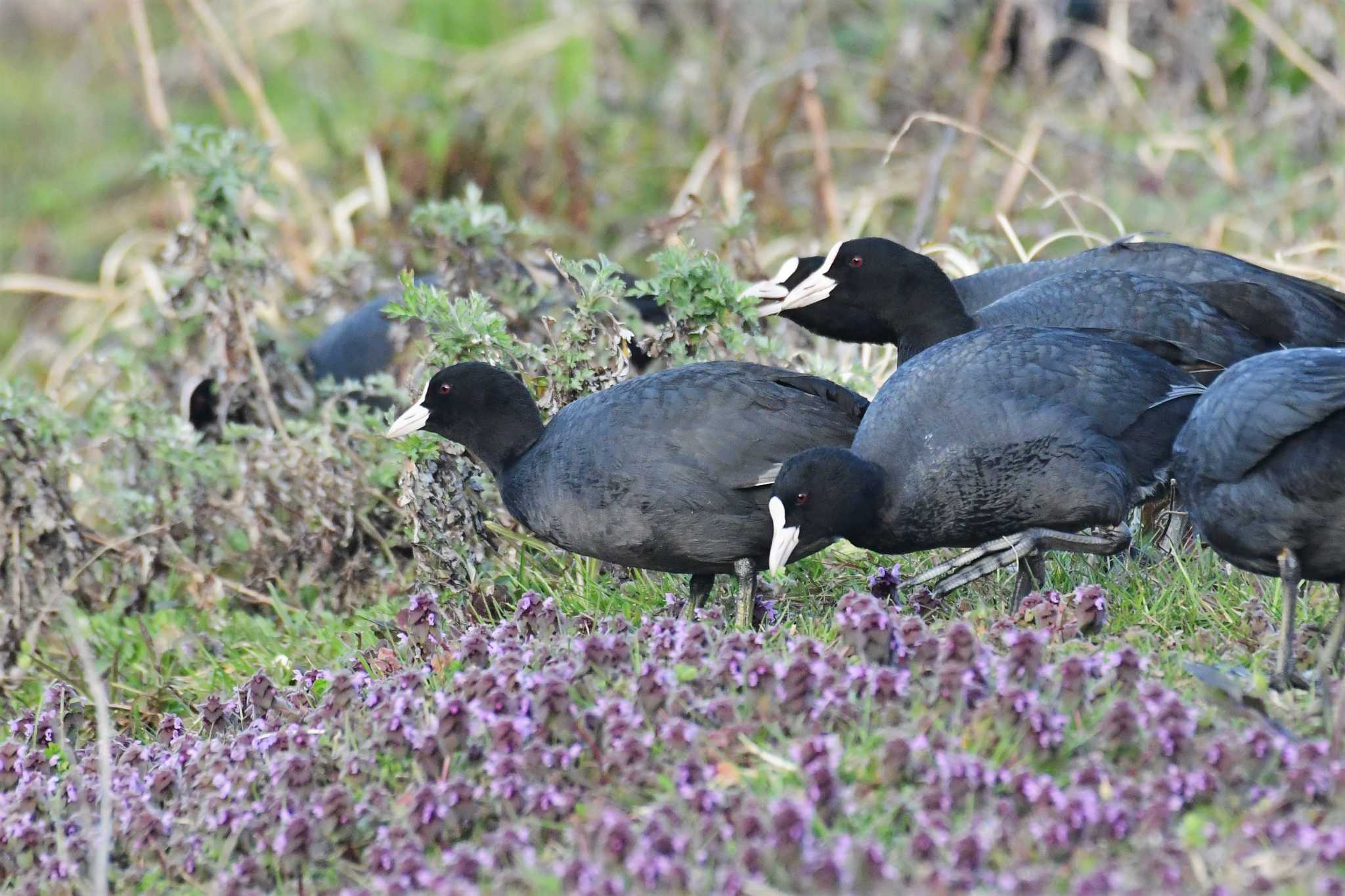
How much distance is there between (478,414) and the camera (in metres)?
4.54

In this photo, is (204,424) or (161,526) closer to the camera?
(161,526)

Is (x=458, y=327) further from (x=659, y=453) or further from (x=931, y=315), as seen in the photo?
(x=931, y=315)

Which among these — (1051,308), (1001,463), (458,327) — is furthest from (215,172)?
(1001,463)

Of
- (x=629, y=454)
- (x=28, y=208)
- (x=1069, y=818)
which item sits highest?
(x=28, y=208)

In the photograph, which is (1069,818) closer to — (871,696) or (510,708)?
(871,696)

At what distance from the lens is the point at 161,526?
5.40 m

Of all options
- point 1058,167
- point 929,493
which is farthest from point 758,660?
point 1058,167

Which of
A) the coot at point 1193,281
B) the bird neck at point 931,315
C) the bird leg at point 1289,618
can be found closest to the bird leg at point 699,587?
the coot at point 1193,281

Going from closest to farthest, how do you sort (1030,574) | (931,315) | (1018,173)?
(1030,574) < (931,315) < (1018,173)

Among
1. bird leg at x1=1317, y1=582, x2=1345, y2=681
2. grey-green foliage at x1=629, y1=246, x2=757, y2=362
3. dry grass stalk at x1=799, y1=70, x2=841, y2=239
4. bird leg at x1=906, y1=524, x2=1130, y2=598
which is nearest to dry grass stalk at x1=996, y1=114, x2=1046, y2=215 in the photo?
dry grass stalk at x1=799, y1=70, x2=841, y2=239

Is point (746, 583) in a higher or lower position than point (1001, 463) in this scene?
lower

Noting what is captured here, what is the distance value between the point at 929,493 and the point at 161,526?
2.61 metres

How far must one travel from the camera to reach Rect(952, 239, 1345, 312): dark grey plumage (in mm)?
5188

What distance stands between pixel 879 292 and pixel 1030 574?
125cm
